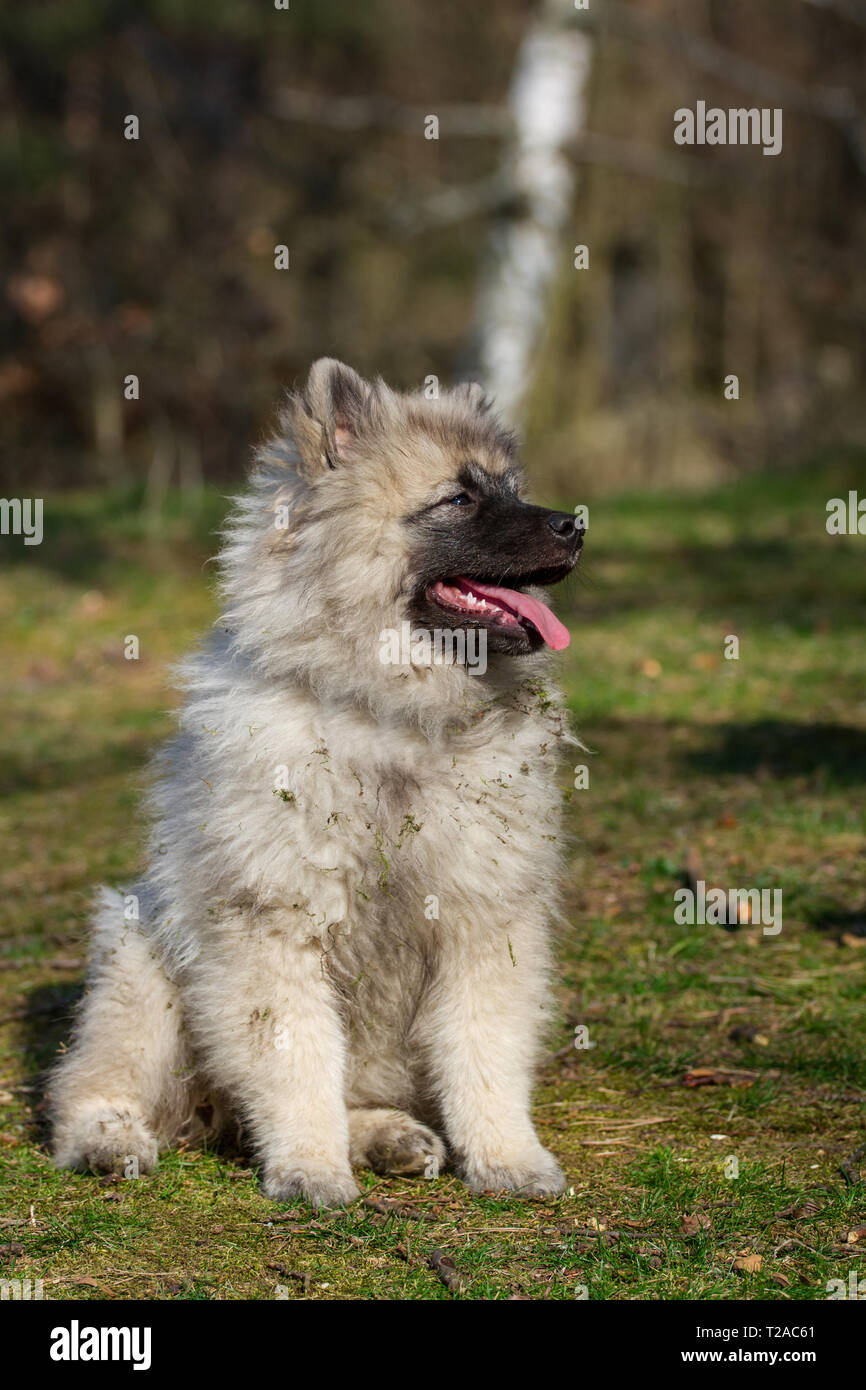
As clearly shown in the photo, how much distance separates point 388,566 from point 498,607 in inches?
12.3

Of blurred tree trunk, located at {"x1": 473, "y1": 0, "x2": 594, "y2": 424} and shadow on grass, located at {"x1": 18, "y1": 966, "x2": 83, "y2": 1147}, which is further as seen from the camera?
blurred tree trunk, located at {"x1": 473, "y1": 0, "x2": 594, "y2": 424}

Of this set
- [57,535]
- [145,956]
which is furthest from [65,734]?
[145,956]

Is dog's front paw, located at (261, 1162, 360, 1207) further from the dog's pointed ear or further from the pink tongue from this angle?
the dog's pointed ear

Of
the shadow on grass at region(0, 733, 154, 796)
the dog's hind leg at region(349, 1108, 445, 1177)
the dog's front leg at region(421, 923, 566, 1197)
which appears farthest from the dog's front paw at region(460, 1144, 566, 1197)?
the shadow on grass at region(0, 733, 154, 796)

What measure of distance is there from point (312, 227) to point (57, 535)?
26.8ft

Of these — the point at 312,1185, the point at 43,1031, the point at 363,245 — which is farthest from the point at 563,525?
the point at 363,245

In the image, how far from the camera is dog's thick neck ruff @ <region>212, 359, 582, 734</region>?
143 inches

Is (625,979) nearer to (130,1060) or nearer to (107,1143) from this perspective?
(130,1060)

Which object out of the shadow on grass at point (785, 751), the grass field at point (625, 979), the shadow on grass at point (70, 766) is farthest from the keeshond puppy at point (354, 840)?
the shadow on grass at point (70, 766)

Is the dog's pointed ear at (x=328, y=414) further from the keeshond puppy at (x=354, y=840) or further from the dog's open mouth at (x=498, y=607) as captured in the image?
the dog's open mouth at (x=498, y=607)

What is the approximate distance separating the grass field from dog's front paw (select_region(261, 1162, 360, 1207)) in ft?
0.16

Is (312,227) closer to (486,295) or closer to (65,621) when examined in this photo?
(486,295)

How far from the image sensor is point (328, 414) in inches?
146

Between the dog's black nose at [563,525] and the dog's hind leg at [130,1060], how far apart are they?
1.54 metres
